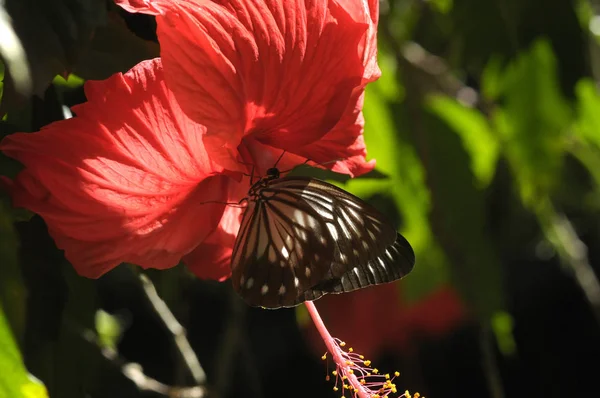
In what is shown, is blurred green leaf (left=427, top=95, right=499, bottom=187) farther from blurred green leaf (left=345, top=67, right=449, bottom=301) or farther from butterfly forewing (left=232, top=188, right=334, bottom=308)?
butterfly forewing (left=232, top=188, right=334, bottom=308)

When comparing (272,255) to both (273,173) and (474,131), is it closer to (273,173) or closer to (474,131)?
(273,173)

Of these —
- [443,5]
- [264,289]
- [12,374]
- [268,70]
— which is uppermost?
[443,5]

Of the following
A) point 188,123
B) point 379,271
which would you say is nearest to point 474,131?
point 379,271

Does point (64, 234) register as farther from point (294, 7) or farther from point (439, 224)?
point (439, 224)

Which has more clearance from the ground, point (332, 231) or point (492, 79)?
point (492, 79)

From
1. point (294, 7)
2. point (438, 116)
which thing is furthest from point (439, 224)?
point (294, 7)

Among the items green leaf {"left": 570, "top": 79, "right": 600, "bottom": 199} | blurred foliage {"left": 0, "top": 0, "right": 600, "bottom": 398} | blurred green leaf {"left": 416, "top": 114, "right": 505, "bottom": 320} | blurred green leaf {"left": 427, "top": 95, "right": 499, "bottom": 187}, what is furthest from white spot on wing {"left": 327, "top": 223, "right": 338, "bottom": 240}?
green leaf {"left": 570, "top": 79, "right": 600, "bottom": 199}
